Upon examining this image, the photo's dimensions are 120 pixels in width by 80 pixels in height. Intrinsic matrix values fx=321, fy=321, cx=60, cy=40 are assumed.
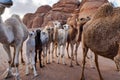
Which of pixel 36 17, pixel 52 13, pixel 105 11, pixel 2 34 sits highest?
pixel 105 11

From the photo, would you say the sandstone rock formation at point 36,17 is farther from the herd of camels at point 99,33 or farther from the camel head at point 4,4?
the camel head at point 4,4

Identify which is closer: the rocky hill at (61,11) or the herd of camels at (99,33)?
the herd of camels at (99,33)

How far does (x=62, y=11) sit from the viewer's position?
241 feet

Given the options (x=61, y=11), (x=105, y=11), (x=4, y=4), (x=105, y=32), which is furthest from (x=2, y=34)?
(x=61, y=11)

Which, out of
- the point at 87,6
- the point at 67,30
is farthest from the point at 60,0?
the point at 67,30

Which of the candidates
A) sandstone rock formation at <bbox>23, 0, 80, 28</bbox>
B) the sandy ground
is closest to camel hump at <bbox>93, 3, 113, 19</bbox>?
the sandy ground

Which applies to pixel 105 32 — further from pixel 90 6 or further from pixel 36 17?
pixel 36 17

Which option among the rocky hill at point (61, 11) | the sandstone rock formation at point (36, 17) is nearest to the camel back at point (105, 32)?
the rocky hill at point (61, 11)

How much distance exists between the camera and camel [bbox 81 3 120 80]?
8703 millimetres

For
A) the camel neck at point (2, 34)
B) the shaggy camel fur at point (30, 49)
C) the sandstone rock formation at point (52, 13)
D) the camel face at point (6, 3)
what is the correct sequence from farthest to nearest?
the sandstone rock formation at point (52, 13)
the shaggy camel fur at point (30, 49)
the camel neck at point (2, 34)
the camel face at point (6, 3)

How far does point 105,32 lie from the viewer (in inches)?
352

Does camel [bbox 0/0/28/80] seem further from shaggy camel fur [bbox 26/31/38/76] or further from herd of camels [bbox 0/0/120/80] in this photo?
shaggy camel fur [bbox 26/31/38/76]

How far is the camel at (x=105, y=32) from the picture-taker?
8.70 m

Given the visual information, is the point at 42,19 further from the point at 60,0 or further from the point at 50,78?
the point at 50,78
